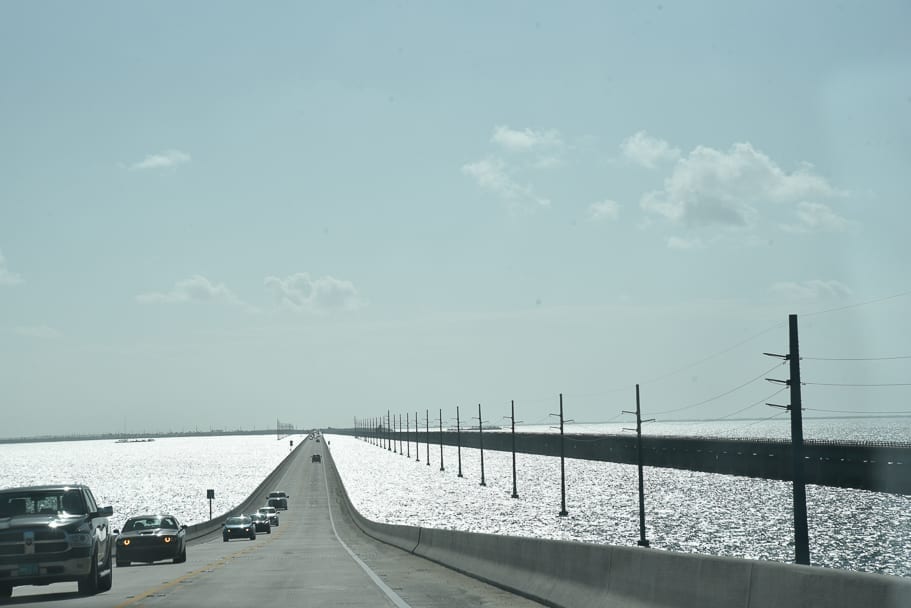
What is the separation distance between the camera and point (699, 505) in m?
129

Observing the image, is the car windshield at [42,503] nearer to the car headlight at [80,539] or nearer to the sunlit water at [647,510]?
the car headlight at [80,539]

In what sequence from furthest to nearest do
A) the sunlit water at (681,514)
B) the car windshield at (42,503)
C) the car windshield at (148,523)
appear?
the sunlit water at (681,514), the car windshield at (148,523), the car windshield at (42,503)

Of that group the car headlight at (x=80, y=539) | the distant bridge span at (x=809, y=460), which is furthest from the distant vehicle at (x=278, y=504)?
the car headlight at (x=80, y=539)

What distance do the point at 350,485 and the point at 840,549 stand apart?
343ft

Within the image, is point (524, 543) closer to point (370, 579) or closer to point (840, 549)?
point (370, 579)

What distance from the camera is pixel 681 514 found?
11606 centimetres

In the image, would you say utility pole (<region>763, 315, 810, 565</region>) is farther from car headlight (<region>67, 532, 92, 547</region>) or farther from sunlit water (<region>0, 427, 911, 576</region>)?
sunlit water (<region>0, 427, 911, 576</region>)

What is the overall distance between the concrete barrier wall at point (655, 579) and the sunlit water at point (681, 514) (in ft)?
150

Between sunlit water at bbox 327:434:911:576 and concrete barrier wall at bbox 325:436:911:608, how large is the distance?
150 feet

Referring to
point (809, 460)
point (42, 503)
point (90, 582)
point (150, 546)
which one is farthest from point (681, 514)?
point (90, 582)

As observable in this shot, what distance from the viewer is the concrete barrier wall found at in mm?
8094

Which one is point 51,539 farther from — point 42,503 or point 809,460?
point 809,460

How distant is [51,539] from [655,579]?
1241cm

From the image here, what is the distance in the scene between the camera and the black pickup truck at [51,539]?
19.7 m
